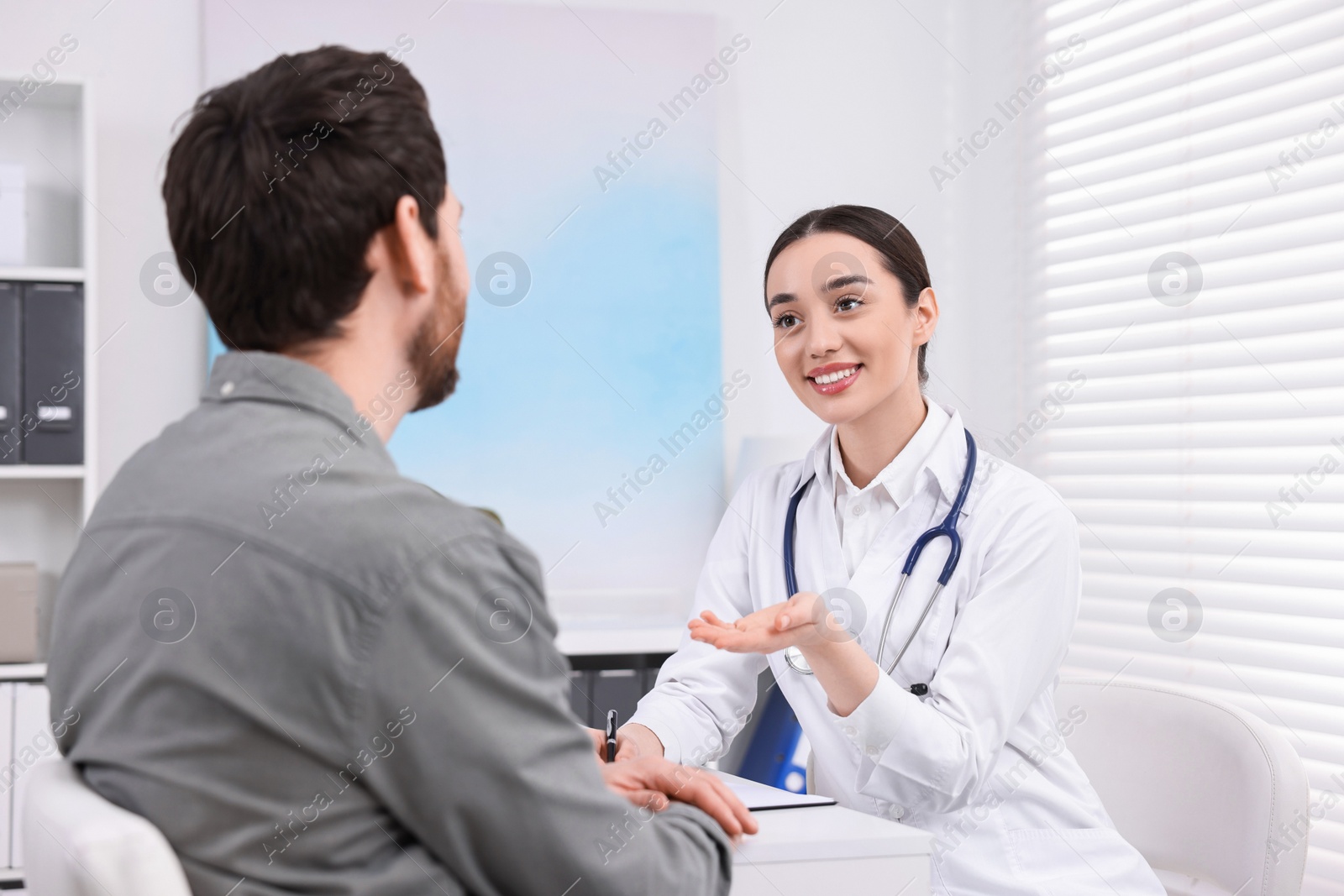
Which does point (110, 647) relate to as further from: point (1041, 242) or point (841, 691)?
point (1041, 242)

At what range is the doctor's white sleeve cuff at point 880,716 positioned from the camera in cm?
135

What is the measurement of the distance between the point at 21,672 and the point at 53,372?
2.34ft

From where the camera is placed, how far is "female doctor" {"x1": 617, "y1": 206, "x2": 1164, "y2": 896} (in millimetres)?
1381

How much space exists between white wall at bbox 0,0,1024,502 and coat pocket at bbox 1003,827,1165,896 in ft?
6.56

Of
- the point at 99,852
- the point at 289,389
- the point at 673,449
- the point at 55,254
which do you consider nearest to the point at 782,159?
the point at 673,449

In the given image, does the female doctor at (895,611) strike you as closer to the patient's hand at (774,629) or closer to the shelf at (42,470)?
the patient's hand at (774,629)

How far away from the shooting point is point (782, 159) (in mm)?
3479

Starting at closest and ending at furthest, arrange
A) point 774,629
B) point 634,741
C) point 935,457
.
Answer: point 774,629, point 634,741, point 935,457

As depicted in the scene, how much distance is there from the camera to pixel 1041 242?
10.5ft

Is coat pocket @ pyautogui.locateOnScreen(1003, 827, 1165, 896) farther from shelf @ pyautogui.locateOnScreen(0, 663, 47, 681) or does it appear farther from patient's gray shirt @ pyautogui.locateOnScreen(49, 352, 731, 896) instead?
shelf @ pyautogui.locateOnScreen(0, 663, 47, 681)

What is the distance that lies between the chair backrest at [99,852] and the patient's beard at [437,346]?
1.36ft

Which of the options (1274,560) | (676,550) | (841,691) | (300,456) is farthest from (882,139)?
(300,456)

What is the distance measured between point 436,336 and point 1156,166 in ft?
7.56

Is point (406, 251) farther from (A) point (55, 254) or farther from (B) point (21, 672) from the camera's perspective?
(A) point (55, 254)
